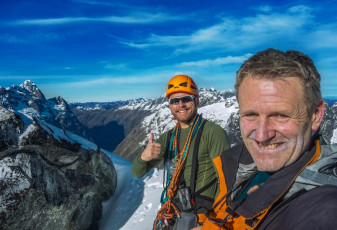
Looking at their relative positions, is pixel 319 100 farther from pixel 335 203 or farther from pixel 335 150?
pixel 335 203

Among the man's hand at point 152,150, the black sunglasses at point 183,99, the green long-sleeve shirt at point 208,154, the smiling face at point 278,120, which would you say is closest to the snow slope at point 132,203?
the green long-sleeve shirt at point 208,154

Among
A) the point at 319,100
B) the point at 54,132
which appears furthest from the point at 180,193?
the point at 54,132

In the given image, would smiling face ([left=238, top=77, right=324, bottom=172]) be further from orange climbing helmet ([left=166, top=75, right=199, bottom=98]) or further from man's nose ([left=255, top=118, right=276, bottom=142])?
orange climbing helmet ([left=166, top=75, right=199, bottom=98])

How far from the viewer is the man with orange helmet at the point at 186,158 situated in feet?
18.9

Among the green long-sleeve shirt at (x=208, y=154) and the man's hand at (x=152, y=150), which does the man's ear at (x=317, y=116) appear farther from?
the man's hand at (x=152, y=150)

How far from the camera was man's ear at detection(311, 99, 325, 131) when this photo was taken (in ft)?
8.65

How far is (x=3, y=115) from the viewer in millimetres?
9500

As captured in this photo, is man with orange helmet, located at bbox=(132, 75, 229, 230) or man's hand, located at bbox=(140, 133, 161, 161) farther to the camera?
man's hand, located at bbox=(140, 133, 161, 161)

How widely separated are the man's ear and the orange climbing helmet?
14.5ft

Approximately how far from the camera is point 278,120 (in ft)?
8.61

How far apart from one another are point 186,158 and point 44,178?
5.87 m

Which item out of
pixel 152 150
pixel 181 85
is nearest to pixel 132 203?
pixel 152 150

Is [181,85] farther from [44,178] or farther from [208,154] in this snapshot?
[44,178]

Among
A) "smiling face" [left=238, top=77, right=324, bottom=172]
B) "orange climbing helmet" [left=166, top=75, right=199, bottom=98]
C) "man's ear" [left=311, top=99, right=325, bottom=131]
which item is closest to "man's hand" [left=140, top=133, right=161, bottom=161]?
"orange climbing helmet" [left=166, top=75, right=199, bottom=98]
